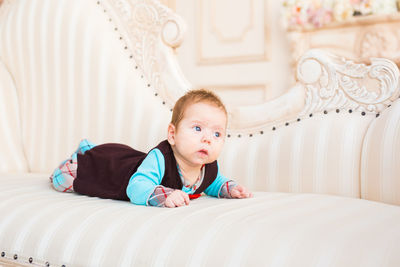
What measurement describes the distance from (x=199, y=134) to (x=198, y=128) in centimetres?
3

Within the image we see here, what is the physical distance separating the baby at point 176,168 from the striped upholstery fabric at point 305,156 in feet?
0.93

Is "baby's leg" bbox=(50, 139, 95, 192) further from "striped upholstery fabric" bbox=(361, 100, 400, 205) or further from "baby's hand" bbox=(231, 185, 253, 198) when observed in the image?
"striped upholstery fabric" bbox=(361, 100, 400, 205)

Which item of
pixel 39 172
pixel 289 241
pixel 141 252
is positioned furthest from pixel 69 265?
pixel 39 172

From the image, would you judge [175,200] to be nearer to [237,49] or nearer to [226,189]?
[226,189]

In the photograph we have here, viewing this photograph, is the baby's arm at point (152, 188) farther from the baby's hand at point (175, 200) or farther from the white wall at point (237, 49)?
the white wall at point (237, 49)

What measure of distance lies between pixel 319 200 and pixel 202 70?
428 cm

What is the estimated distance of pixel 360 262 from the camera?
1.03 metres

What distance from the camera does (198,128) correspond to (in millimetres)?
1623

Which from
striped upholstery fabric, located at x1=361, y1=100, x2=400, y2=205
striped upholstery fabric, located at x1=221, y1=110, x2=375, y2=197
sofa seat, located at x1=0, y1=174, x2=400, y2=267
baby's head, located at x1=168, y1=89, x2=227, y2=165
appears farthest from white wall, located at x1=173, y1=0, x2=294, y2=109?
sofa seat, located at x1=0, y1=174, x2=400, y2=267

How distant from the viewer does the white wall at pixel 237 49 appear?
530 centimetres

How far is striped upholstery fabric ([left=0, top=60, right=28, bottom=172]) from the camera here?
2591mm

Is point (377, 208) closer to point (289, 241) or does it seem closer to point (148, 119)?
point (289, 241)

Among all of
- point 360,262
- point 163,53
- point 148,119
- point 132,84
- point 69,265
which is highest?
point 163,53

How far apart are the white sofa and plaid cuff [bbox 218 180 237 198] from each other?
0.08 meters
